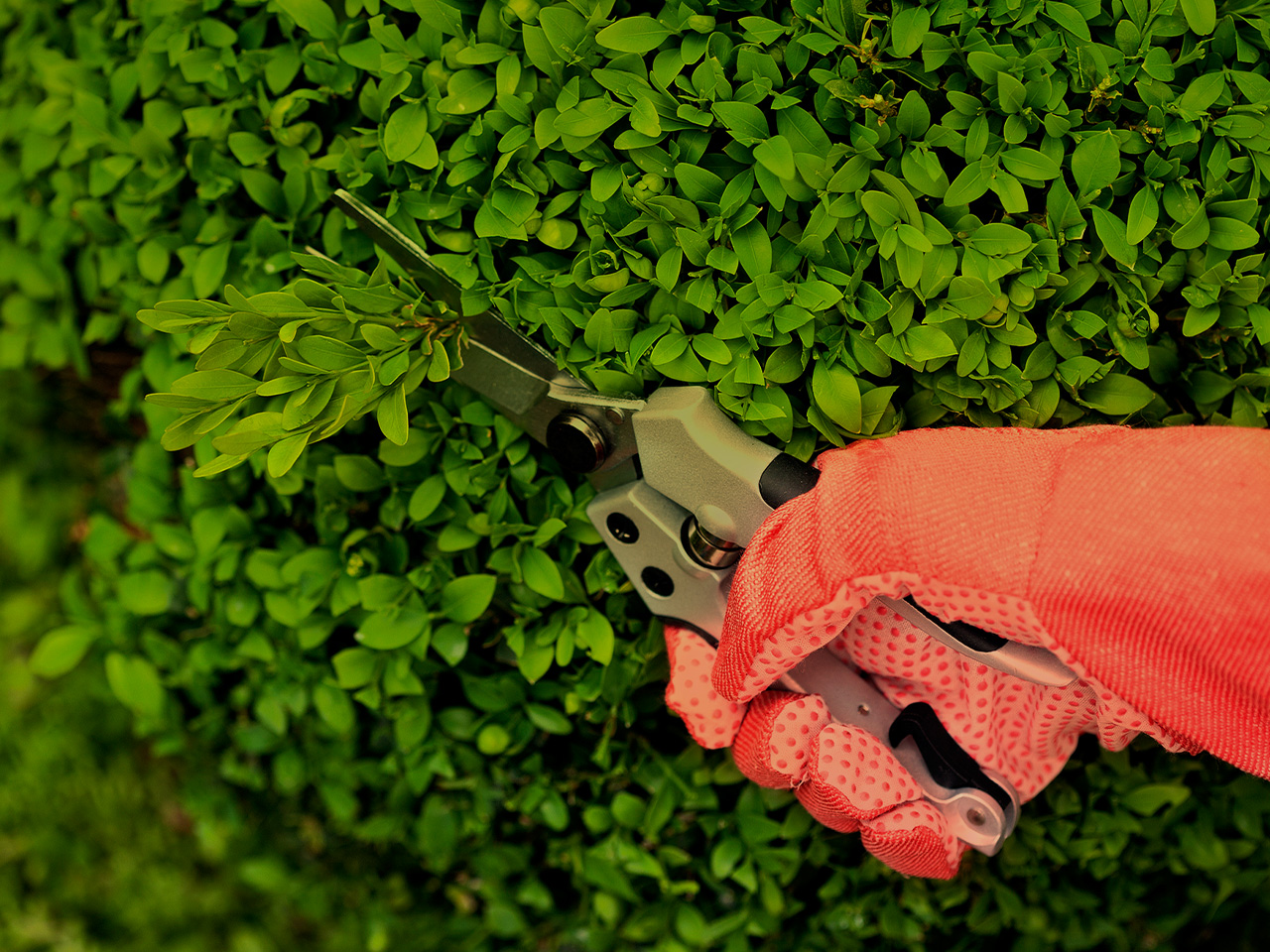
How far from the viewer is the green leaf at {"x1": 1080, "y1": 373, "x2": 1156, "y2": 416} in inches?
31.1

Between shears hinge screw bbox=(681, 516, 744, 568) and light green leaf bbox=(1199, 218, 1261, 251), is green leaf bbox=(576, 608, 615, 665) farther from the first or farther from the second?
light green leaf bbox=(1199, 218, 1261, 251)

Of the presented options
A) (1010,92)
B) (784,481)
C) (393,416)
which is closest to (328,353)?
(393,416)

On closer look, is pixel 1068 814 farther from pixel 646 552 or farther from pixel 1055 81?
pixel 1055 81

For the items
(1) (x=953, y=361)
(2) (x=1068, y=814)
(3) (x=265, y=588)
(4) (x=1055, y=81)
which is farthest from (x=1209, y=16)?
(3) (x=265, y=588)

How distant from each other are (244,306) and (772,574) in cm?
49

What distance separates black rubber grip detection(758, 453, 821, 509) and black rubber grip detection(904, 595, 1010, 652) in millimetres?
135

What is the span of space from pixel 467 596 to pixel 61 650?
72 centimetres

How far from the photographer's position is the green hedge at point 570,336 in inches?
29.5

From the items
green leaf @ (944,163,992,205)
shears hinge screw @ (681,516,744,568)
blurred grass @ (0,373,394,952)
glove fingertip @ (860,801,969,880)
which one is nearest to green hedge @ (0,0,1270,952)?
green leaf @ (944,163,992,205)

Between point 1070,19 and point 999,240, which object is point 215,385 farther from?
point 1070,19

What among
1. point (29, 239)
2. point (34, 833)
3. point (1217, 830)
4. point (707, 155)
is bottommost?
point (34, 833)

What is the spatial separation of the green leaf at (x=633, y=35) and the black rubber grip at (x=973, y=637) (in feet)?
1.75

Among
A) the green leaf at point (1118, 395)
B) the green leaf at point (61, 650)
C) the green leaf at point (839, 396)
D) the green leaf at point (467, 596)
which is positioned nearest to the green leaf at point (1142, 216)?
the green leaf at point (1118, 395)

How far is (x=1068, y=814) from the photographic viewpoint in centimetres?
108
